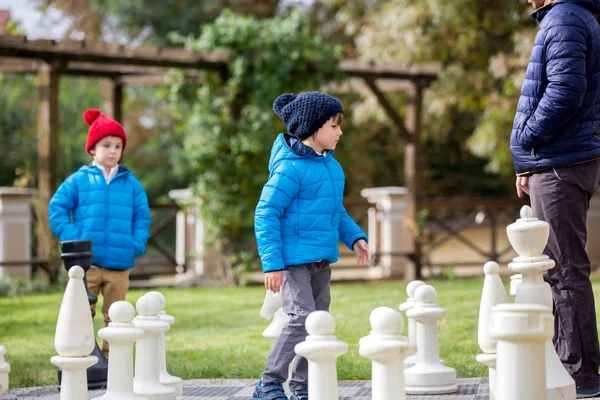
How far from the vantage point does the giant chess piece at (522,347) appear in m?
3.06

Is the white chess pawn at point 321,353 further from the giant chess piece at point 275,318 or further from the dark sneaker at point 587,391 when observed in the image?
the dark sneaker at point 587,391

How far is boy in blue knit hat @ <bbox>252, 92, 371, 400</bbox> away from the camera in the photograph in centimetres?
429

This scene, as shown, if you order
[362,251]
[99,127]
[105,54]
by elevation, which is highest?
[105,54]

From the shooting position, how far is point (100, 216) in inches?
234

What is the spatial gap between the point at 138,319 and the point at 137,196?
71.2 inches

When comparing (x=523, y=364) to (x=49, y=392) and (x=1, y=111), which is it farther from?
(x=1, y=111)

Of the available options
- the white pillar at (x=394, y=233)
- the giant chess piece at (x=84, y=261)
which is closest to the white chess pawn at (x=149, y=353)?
the giant chess piece at (x=84, y=261)

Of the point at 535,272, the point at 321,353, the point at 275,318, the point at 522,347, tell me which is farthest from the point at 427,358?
the point at 522,347

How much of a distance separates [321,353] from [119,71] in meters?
11.0

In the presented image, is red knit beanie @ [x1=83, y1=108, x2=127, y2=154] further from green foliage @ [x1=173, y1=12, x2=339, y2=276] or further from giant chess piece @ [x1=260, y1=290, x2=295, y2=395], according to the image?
green foliage @ [x1=173, y1=12, x2=339, y2=276]

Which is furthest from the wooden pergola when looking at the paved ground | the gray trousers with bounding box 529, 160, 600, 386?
the gray trousers with bounding box 529, 160, 600, 386

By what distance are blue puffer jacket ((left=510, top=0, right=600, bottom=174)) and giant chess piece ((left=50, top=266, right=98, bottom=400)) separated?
2.12 m

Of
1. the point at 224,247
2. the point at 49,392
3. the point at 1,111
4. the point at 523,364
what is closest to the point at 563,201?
the point at 523,364

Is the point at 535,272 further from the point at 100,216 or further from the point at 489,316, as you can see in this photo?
the point at 100,216
